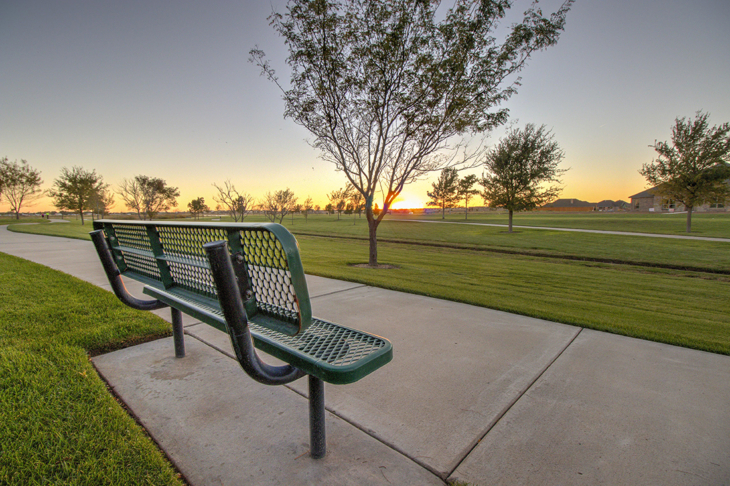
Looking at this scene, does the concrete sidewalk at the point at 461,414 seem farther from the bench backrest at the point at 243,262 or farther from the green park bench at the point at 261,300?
the bench backrest at the point at 243,262

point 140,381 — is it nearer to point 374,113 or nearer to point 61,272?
point 61,272

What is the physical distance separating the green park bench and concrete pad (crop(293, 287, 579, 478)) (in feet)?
1.84

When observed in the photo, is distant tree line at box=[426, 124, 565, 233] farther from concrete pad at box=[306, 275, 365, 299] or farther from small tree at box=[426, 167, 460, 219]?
small tree at box=[426, 167, 460, 219]

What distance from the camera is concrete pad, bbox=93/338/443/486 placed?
1.62 metres

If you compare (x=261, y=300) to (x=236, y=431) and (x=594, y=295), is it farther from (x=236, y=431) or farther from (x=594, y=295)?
(x=594, y=295)

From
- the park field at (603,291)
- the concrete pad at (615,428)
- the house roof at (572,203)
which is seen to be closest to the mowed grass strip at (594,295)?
the park field at (603,291)

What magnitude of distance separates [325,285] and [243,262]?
4343 millimetres

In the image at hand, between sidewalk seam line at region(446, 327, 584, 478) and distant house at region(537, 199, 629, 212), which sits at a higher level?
distant house at region(537, 199, 629, 212)

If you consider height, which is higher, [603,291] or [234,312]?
[234,312]

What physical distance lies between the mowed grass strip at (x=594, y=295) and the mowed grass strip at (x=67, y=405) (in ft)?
10.1

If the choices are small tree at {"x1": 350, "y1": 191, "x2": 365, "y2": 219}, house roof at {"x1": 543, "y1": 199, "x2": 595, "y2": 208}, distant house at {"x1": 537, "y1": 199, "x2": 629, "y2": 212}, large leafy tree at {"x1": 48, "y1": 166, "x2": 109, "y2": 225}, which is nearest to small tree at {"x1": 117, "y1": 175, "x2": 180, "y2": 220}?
large leafy tree at {"x1": 48, "y1": 166, "x2": 109, "y2": 225}

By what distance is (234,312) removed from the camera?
132 cm

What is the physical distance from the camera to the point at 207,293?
77.5 inches

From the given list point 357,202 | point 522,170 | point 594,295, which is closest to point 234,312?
point 594,295
